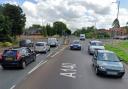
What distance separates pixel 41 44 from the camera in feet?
119

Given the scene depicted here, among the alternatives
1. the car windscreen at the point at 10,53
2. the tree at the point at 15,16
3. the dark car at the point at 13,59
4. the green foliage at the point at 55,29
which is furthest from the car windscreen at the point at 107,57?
the green foliage at the point at 55,29

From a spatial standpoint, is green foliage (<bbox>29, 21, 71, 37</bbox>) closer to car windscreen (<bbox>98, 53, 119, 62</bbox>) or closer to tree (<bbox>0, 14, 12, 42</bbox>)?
tree (<bbox>0, 14, 12, 42</bbox>)

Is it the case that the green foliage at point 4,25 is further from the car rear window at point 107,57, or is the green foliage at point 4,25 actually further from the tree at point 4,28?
the car rear window at point 107,57

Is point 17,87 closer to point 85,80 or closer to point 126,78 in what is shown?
point 85,80

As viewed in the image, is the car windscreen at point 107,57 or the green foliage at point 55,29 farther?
the green foliage at point 55,29

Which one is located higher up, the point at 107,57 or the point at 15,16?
the point at 15,16

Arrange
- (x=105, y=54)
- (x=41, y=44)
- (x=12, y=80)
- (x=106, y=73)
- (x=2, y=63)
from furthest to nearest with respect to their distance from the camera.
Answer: (x=41, y=44), (x=2, y=63), (x=105, y=54), (x=106, y=73), (x=12, y=80)

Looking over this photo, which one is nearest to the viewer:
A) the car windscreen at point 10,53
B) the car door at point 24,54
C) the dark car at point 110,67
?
the dark car at point 110,67

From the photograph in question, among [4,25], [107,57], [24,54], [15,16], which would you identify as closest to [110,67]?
[107,57]

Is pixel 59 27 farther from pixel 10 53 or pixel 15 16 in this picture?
pixel 10 53

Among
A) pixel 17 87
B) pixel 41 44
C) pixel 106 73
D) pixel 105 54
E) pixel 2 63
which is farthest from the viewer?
pixel 41 44

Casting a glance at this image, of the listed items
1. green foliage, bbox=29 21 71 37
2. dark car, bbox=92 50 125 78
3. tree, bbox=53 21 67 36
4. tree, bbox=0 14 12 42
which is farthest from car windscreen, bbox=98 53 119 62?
tree, bbox=53 21 67 36

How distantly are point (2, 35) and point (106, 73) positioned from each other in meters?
42.2

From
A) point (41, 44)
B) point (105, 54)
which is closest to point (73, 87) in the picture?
point (105, 54)
